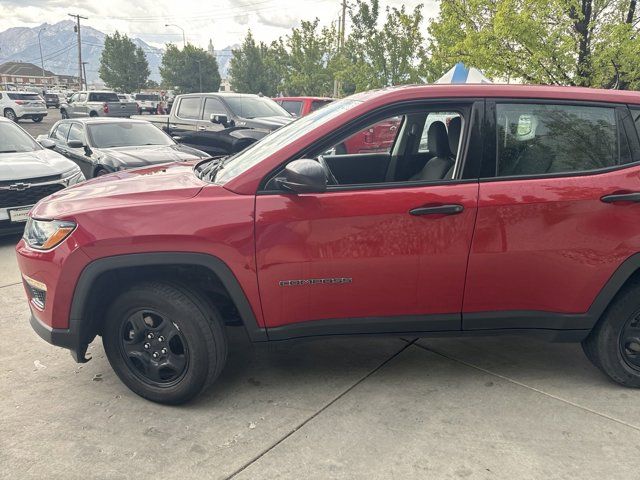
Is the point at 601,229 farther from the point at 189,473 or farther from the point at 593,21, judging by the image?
the point at 593,21

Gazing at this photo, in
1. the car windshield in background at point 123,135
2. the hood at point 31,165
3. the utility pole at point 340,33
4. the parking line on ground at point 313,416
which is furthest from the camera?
the utility pole at point 340,33

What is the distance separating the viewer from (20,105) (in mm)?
26578

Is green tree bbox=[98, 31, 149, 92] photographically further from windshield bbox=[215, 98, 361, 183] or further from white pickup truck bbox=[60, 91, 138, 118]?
windshield bbox=[215, 98, 361, 183]

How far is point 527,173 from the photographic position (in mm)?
2672

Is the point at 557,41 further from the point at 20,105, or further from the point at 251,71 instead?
the point at 251,71

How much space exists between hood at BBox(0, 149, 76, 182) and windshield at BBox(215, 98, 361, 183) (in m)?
3.87

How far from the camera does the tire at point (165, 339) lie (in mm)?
2600

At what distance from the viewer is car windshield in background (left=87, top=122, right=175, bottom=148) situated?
8.01m

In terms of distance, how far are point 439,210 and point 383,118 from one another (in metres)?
0.59

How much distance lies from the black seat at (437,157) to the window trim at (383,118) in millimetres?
129

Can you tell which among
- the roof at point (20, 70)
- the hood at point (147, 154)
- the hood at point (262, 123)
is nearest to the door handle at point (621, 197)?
the hood at point (147, 154)

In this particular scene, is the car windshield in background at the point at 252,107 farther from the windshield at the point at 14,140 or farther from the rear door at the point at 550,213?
the rear door at the point at 550,213

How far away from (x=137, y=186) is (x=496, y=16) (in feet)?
28.4

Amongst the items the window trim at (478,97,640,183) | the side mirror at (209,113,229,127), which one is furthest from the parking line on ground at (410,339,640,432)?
the side mirror at (209,113,229,127)
